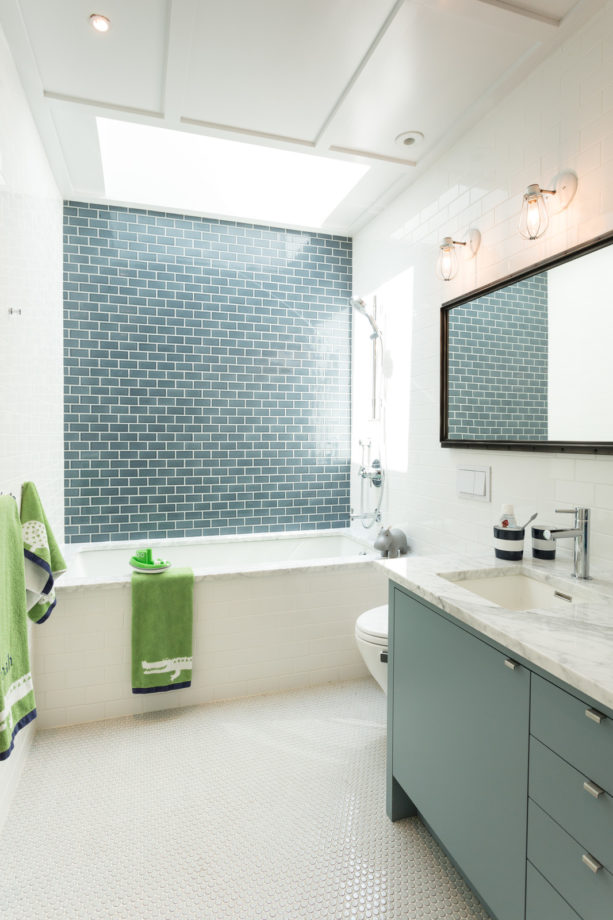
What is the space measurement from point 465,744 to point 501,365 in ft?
4.89

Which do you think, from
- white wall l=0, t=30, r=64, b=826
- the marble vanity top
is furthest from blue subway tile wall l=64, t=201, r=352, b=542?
the marble vanity top

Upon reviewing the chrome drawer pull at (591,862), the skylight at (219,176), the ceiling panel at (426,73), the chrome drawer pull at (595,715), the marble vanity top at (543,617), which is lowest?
the chrome drawer pull at (591,862)

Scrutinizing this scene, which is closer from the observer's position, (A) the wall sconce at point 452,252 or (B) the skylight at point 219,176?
(A) the wall sconce at point 452,252

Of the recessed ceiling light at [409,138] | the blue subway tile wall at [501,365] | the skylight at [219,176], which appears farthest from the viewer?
the skylight at [219,176]

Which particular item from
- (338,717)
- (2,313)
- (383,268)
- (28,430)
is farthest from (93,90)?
(338,717)

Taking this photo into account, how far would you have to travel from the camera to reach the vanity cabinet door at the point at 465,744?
118 cm

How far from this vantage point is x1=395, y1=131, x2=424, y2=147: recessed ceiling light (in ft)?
8.12

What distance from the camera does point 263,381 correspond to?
3.68m

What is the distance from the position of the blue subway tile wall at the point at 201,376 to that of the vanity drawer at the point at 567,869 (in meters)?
2.75

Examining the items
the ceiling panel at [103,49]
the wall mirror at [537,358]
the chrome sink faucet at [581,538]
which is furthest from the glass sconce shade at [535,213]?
the ceiling panel at [103,49]

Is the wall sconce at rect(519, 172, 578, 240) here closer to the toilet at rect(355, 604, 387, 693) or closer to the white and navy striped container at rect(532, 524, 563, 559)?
the white and navy striped container at rect(532, 524, 563, 559)

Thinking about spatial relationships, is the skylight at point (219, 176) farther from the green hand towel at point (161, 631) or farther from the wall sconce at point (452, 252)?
the green hand towel at point (161, 631)

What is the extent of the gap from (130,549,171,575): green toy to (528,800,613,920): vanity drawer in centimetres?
185

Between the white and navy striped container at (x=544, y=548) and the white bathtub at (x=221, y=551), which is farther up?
the white and navy striped container at (x=544, y=548)
